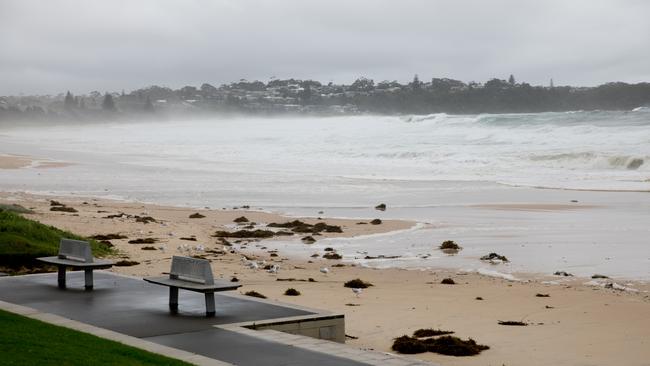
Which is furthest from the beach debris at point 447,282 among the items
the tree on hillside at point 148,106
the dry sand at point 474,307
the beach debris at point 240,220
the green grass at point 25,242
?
the tree on hillside at point 148,106

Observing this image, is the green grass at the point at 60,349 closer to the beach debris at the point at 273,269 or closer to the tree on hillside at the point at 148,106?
the beach debris at the point at 273,269

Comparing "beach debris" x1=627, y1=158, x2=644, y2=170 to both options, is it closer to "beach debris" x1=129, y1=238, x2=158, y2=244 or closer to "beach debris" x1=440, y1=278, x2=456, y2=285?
"beach debris" x1=129, y1=238, x2=158, y2=244

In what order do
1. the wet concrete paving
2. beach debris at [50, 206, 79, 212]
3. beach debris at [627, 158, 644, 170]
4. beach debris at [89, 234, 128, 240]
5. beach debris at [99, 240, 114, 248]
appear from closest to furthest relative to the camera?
the wet concrete paving → beach debris at [99, 240, 114, 248] → beach debris at [89, 234, 128, 240] → beach debris at [50, 206, 79, 212] → beach debris at [627, 158, 644, 170]

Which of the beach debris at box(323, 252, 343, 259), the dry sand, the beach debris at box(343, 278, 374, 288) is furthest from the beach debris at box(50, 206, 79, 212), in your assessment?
the beach debris at box(343, 278, 374, 288)

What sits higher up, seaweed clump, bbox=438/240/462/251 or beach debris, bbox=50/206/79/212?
seaweed clump, bbox=438/240/462/251

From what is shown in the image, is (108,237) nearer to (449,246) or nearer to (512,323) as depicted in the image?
(449,246)

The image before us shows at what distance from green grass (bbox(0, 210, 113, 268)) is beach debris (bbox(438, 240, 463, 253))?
6023 millimetres

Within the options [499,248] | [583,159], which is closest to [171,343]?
[499,248]

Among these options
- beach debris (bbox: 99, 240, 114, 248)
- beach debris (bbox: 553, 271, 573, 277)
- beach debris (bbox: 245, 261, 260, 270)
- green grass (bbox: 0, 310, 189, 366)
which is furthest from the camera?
beach debris (bbox: 99, 240, 114, 248)

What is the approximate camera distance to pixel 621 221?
22.3 metres

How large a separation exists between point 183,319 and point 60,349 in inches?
85.5

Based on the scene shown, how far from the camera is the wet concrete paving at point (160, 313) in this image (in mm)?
7829

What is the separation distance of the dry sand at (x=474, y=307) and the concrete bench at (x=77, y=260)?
2281 millimetres

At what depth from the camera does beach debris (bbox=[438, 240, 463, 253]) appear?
1786cm
